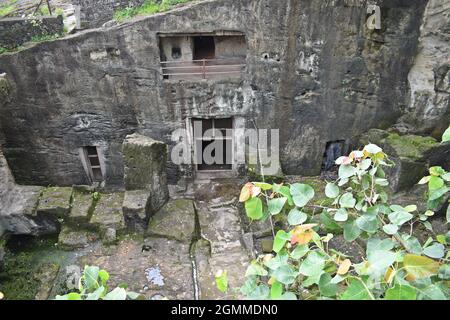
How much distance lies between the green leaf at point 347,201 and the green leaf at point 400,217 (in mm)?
232

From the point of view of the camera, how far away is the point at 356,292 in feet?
6.12

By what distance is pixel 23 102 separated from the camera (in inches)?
279

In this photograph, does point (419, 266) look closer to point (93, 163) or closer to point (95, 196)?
point (95, 196)

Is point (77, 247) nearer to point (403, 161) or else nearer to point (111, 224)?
point (111, 224)

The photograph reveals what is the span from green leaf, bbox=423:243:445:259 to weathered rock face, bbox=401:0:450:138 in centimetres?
561

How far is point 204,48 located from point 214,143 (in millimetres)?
1986

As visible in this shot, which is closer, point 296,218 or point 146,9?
point 296,218

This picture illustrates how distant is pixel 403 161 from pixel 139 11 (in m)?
5.43

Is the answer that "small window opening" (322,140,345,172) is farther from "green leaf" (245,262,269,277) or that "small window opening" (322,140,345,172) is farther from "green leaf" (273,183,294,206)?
"green leaf" (245,262,269,277)

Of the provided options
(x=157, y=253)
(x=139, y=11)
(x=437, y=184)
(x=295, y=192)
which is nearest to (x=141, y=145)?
(x=157, y=253)

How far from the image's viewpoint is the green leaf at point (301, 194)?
7.83 ft

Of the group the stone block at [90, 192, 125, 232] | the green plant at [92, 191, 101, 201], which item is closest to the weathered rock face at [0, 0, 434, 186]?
the green plant at [92, 191, 101, 201]

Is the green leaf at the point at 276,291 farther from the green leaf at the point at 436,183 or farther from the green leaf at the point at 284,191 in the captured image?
the green leaf at the point at 436,183
